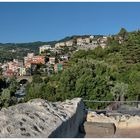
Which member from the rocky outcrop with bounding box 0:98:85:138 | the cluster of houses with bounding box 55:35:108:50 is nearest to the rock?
the rocky outcrop with bounding box 0:98:85:138

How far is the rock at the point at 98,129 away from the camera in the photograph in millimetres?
5668

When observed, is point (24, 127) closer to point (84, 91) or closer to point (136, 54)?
point (84, 91)

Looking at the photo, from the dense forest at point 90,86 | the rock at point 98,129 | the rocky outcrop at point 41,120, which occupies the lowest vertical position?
the dense forest at point 90,86

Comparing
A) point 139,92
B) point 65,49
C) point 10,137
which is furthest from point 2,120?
point 65,49

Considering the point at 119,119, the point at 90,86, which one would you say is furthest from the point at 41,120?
the point at 90,86

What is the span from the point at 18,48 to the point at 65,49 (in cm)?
5693

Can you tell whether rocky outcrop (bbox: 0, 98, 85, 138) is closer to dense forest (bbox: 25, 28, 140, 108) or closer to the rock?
the rock

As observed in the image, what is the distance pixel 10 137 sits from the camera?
4.14m

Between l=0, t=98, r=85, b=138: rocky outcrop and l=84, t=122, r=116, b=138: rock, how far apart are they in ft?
0.42

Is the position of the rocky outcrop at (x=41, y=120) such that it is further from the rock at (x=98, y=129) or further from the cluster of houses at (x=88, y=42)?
the cluster of houses at (x=88, y=42)

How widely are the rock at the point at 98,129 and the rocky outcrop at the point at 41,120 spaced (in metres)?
0.13

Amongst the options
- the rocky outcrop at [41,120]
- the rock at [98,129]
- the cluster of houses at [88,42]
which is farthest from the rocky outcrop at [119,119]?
the cluster of houses at [88,42]

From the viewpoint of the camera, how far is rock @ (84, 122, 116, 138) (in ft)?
18.6

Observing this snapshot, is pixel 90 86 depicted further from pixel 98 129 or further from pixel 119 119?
pixel 98 129
